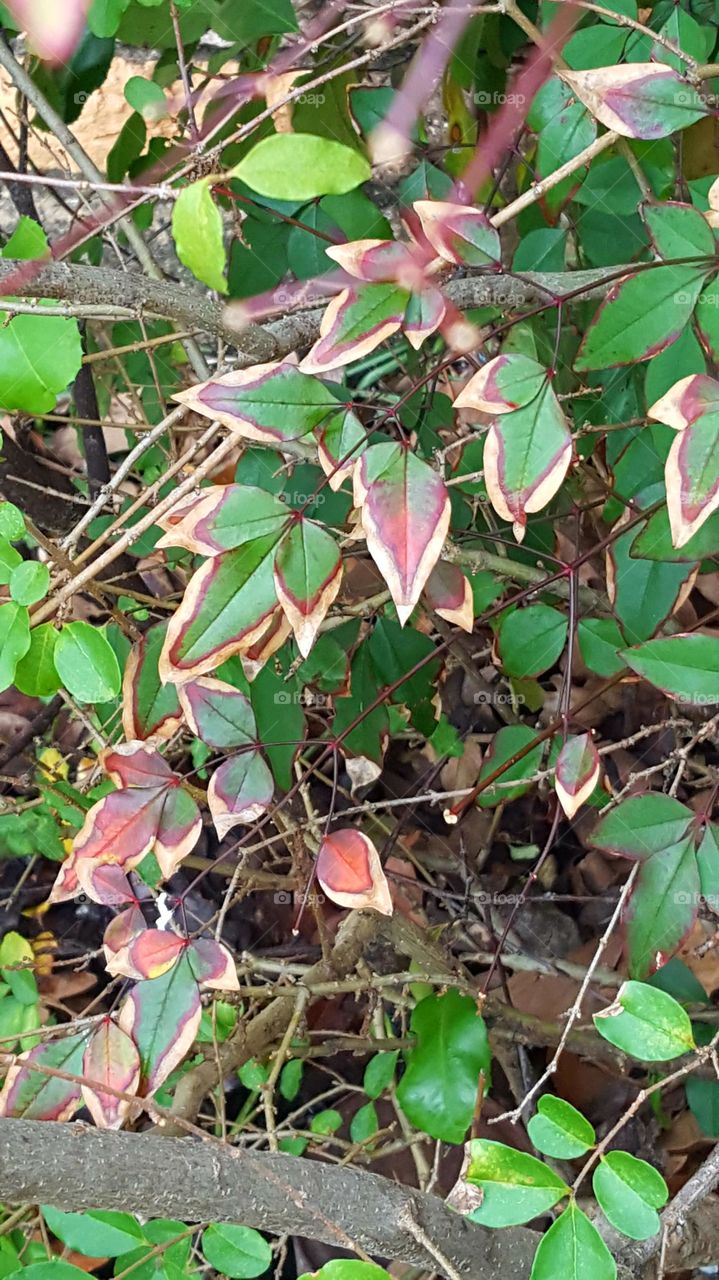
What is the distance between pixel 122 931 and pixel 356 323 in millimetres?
463

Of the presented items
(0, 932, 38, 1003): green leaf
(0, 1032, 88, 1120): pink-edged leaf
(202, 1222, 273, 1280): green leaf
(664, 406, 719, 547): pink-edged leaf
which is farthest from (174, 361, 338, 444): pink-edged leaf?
(0, 932, 38, 1003): green leaf

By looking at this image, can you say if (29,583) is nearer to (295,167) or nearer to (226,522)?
(226,522)

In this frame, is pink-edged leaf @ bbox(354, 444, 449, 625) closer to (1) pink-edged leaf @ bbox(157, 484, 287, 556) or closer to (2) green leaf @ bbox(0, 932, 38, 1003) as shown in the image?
(1) pink-edged leaf @ bbox(157, 484, 287, 556)

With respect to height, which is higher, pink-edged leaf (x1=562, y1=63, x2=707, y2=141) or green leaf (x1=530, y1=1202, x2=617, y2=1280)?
pink-edged leaf (x1=562, y1=63, x2=707, y2=141)

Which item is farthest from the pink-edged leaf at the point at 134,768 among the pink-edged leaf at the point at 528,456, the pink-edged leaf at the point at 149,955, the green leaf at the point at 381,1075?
the green leaf at the point at 381,1075

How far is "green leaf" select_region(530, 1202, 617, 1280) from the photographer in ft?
1.86

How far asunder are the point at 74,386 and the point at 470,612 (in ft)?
2.49

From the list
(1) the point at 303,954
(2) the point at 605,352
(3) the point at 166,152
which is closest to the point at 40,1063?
(1) the point at 303,954

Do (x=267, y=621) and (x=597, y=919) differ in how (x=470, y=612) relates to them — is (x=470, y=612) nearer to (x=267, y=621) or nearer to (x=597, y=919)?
(x=267, y=621)

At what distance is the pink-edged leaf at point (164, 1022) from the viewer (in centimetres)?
72

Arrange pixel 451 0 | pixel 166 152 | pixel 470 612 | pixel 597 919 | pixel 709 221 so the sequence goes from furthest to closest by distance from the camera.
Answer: pixel 597 919, pixel 166 152, pixel 451 0, pixel 470 612, pixel 709 221

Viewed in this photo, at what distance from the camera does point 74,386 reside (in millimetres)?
1291

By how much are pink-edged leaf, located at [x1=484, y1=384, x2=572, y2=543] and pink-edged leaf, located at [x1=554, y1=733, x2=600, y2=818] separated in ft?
0.53

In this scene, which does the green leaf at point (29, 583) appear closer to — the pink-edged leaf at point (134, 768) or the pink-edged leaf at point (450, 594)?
the pink-edged leaf at point (134, 768)
